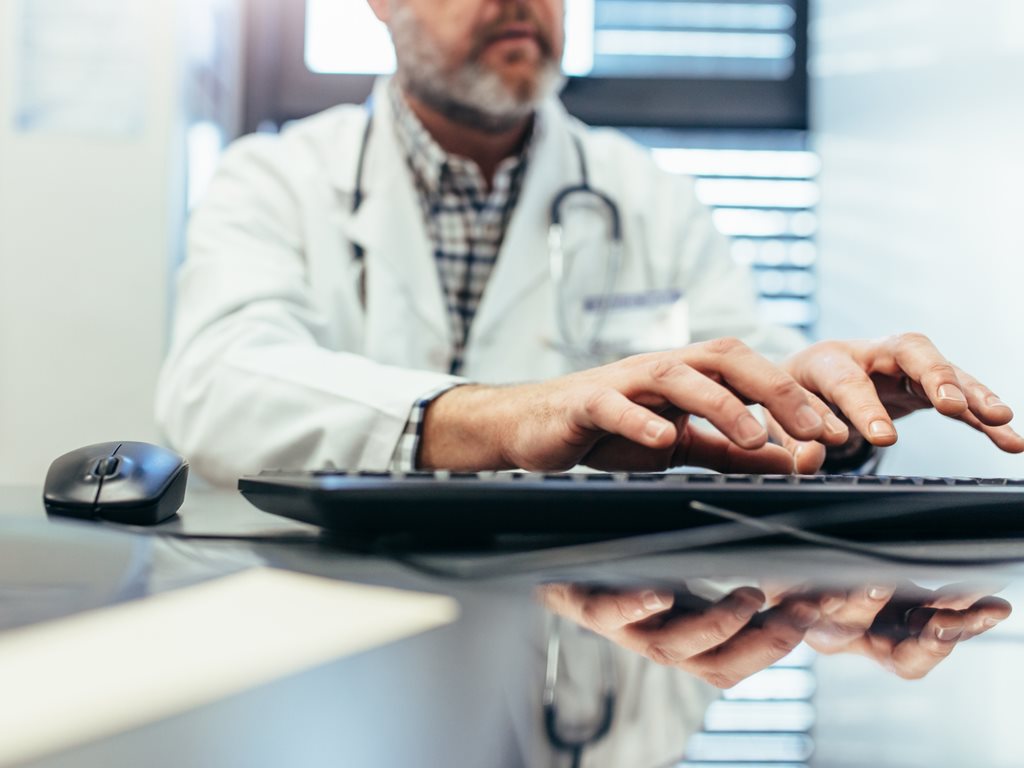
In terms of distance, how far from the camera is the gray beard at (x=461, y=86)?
140cm

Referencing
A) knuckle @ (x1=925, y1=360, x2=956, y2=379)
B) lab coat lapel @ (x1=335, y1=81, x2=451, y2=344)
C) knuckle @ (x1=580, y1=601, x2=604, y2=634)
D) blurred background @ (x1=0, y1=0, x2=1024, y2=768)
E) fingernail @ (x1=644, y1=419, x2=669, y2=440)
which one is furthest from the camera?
lab coat lapel @ (x1=335, y1=81, x2=451, y2=344)

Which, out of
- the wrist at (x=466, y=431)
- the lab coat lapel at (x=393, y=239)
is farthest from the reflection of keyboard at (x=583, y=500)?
the lab coat lapel at (x=393, y=239)

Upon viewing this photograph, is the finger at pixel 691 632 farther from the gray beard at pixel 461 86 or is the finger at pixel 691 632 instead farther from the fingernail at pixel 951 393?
the gray beard at pixel 461 86

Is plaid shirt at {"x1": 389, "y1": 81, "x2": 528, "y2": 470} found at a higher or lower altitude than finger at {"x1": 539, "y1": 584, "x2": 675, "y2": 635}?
higher

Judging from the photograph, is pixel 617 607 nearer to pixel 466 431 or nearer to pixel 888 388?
pixel 466 431

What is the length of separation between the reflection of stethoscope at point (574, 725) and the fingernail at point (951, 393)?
0.43 meters

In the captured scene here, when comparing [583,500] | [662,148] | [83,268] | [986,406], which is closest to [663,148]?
[662,148]

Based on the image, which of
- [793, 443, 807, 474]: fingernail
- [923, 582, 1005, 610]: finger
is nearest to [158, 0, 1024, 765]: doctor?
[793, 443, 807, 474]: fingernail

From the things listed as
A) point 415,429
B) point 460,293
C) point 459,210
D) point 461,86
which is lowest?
point 415,429

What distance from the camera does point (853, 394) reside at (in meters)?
0.63

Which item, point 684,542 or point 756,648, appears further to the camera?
point 684,542

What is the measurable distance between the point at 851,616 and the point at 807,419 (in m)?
0.26

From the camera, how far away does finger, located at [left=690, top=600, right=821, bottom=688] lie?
9.1 inches

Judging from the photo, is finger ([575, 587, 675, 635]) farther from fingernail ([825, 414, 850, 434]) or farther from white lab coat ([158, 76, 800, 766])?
white lab coat ([158, 76, 800, 766])
